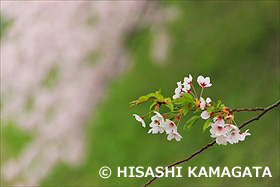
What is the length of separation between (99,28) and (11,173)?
0.84m

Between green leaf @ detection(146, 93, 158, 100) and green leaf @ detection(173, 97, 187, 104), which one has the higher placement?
green leaf @ detection(146, 93, 158, 100)

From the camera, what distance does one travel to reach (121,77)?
3178mm

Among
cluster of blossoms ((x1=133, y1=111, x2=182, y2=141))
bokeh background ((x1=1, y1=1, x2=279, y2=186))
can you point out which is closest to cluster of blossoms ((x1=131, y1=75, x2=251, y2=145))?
cluster of blossoms ((x1=133, y1=111, x2=182, y2=141))

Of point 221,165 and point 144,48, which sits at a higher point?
point 144,48

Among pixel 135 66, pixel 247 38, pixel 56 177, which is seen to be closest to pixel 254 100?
pixel 247 38

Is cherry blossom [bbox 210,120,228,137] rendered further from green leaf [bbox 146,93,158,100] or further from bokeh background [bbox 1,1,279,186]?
bokeh background [bbox 1,1,279,186]

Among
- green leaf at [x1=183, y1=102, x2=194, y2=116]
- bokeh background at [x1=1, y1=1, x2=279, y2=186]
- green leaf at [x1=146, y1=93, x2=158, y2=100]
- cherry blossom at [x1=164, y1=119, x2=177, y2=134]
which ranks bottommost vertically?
cherry blossom at [x1=164, y1=119, x2=177, y2=134]

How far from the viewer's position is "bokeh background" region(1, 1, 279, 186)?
192 cm

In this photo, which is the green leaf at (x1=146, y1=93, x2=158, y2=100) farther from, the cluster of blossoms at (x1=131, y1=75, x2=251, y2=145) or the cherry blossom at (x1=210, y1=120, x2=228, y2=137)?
the cherry blossom at (x1=210, y1=120, x2=228, y2=137)

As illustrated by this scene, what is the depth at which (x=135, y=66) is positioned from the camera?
10.5 feet

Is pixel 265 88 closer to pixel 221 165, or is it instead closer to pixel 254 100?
pixel 254 100

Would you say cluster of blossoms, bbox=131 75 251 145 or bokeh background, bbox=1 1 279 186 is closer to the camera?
cluster of blossoms, bbox=131 75 251 145

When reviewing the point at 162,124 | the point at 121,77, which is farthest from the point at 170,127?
the point at 121,77

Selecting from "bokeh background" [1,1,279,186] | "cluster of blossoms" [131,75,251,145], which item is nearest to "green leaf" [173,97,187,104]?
"cluster of blossoms" [131,75,251,145]
